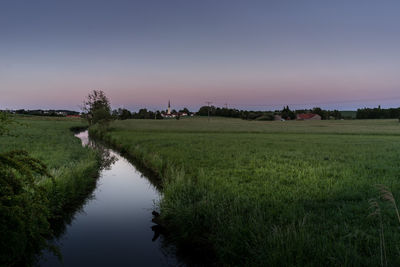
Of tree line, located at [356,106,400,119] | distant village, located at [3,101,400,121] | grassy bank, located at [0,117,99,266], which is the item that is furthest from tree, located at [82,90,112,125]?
tree line, located at [356,106,400,119]

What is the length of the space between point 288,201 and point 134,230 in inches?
219

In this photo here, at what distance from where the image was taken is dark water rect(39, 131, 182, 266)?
6.99 m

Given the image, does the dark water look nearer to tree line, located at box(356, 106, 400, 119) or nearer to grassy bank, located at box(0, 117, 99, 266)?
grassy bank, located at box(0, 117, 99, 266)

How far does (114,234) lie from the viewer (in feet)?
28.0

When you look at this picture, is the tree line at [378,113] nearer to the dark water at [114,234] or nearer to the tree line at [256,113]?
the tree line at [256,113]

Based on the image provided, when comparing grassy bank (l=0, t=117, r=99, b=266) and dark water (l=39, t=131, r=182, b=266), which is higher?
grassy bank (l=0, t=117, r=99, b=266)

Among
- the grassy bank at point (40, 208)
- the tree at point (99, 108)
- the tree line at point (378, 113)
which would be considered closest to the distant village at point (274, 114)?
the tree line at point (378, 113)

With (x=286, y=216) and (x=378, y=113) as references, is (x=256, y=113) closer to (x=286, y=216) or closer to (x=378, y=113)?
(x=378, y=113)

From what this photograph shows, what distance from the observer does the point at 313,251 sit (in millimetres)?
4695

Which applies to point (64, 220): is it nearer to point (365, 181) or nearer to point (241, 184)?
point (241, 184)

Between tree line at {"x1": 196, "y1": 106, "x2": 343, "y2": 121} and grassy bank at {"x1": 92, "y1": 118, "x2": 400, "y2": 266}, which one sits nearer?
grassy bank at {"x1": 92, "y1": 118, "x2": 400, "y2": 266}

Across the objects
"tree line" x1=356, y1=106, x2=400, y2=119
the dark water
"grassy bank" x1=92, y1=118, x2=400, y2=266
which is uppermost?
"tree line" x1=356, y1=106, x2=400, y2=119

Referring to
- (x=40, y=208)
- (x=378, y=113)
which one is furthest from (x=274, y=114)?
(x=40, y=208)

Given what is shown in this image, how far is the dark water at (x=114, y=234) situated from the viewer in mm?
6992
